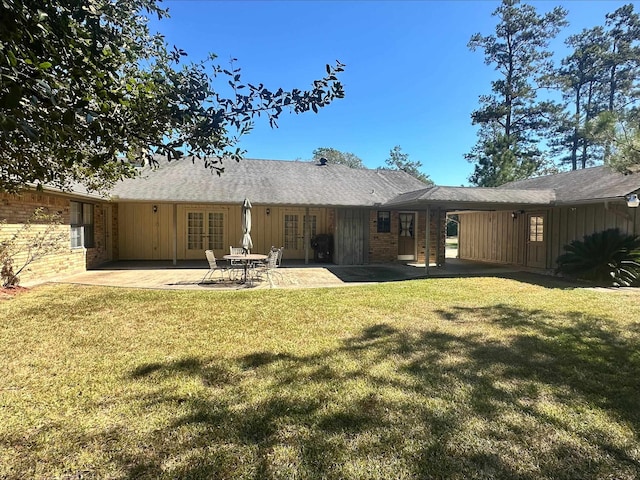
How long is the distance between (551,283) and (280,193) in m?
9.62

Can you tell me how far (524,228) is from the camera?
14.5 metres

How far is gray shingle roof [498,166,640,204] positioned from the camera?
403 inches

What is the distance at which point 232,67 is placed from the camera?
8.66ft

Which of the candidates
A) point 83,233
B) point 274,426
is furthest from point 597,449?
point 83,233

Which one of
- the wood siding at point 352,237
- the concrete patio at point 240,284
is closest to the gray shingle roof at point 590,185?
the concrete patio at point 240,284

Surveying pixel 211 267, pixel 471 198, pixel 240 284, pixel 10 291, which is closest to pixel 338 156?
pixel 471 198

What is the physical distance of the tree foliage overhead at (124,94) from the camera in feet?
6.21

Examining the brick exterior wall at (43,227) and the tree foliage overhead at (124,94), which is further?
the brick exterior wall at (43,227)

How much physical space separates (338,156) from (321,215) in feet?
161

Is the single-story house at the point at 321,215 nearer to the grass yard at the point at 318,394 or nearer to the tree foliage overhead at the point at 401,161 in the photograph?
the grass yard at the point at 318,394

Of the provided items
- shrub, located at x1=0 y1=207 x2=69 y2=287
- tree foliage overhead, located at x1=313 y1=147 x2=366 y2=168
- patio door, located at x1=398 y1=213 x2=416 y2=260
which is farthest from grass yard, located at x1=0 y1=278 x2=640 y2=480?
tree foliage overhead, located at x1=313 y1=147 x2=366 y2=168

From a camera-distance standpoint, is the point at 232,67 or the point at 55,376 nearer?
the point at 232,67

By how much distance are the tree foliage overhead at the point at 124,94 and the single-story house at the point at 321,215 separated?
8.64 metres

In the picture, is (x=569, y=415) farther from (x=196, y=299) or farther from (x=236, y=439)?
(x=196, y=299)
